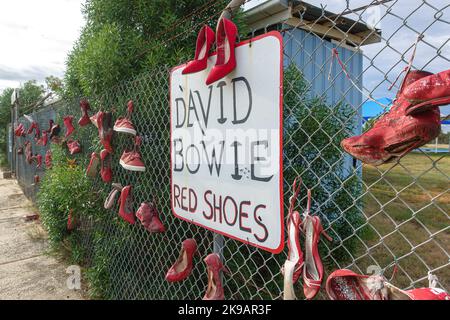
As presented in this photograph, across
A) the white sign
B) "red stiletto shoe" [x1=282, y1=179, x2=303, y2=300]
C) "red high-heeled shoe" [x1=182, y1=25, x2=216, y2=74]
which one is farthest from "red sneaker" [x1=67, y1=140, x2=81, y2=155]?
"red stiletto shoe" [x1=282, y1=179, x2=303, y2=300]

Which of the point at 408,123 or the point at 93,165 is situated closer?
the point at 408,123

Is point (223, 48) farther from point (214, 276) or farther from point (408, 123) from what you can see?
point (214, 276)

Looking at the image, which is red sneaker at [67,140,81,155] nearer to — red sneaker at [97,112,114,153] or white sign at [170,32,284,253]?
red sneaker at [97,112,114,153]

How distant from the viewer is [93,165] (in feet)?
8.52

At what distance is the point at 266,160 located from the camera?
1.10 metres

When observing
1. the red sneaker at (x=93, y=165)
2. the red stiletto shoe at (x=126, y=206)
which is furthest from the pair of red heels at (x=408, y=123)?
the red sneaker at (x=93, y=165)

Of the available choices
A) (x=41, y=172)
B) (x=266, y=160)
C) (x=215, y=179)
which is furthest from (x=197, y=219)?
(x=41, y=172)

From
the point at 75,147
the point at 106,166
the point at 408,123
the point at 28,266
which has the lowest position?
the point at 28,266

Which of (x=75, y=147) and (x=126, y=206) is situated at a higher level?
(x=75, y=147)

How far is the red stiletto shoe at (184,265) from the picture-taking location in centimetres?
159

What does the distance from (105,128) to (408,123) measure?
212cm

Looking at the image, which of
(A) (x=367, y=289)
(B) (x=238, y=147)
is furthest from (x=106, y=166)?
(A) (x=367, y=289)

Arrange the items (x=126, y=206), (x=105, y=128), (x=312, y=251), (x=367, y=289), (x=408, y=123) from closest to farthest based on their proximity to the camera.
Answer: (x=408, y=123), (x=367, y=289), (x=312, y=251), (x=126, y=206), (x=105, y=128)
